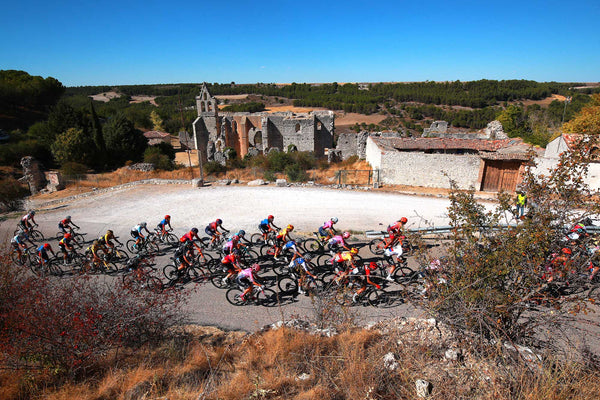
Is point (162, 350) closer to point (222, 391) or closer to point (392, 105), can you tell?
point (222, 391)

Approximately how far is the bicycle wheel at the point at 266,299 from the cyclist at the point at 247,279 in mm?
376

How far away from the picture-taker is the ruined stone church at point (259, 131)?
1373 inches

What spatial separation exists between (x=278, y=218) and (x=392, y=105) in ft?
239

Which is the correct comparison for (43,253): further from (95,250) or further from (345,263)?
(345,263)

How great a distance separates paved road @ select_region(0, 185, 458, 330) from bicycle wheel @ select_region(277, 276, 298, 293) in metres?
2.08

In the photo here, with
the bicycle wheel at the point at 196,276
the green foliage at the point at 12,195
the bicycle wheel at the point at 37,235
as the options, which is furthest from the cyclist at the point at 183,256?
the green foliage at the point at 12,195

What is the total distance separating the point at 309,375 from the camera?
4824 millimetres

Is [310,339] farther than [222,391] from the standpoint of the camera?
Yes

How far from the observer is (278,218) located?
13398mm

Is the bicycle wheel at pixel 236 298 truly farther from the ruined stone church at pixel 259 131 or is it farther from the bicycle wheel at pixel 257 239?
the ruined stone church at pixel 259 131

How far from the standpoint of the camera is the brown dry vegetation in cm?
407

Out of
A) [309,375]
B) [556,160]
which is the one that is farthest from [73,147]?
[556,160]

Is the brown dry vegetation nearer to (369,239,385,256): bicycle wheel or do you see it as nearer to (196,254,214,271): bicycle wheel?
(196,254,214,271): bicycle wheel

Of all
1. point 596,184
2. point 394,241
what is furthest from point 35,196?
point 596,184
